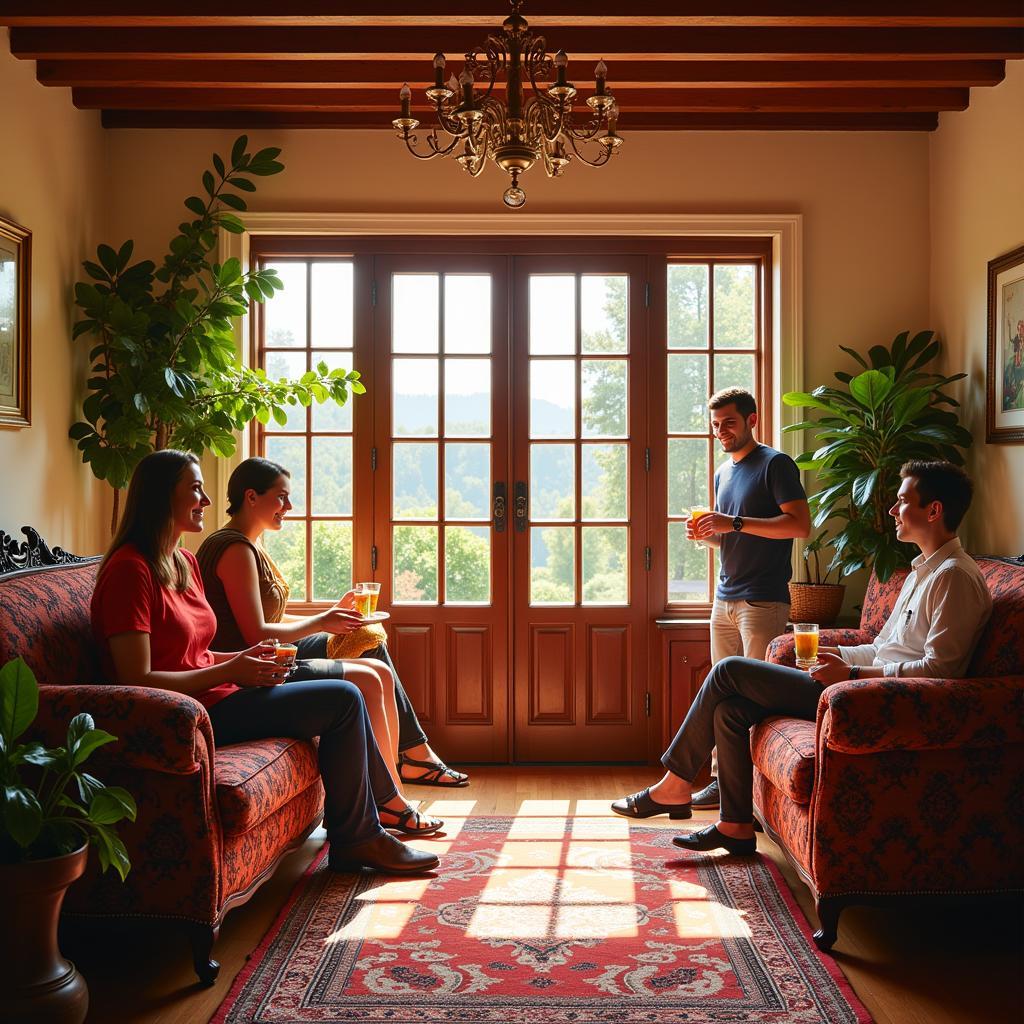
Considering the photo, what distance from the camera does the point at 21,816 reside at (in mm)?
2137

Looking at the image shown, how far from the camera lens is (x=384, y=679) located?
12.5 ft

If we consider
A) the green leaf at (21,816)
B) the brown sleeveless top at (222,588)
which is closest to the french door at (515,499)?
the brown sleeveless top at (222,588)

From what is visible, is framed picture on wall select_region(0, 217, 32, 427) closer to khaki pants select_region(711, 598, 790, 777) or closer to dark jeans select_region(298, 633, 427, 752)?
dark jeans select_region(298, 633, 427, 752)

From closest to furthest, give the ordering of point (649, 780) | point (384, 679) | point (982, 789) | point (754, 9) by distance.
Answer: point (982, 789)
point (754, 9)
point (384, 679)
point (649, 780)

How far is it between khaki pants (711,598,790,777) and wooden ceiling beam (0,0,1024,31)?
78.7 inches

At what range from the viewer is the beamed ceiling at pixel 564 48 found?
3439 mm

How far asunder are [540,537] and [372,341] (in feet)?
3.78

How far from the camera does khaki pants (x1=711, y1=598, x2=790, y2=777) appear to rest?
395 centimetres

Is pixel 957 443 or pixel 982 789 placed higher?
pixel 957 443

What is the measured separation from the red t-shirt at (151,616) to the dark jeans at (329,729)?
98 mm

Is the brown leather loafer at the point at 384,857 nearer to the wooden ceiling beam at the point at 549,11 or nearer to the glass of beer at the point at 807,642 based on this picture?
the glass of beer at the point at 807,642

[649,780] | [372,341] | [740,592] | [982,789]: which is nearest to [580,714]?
[649,780]

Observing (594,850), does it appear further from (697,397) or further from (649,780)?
(697,397)

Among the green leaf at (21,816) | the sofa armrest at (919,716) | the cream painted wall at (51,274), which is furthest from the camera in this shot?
the cream painted wall at (51,274)
